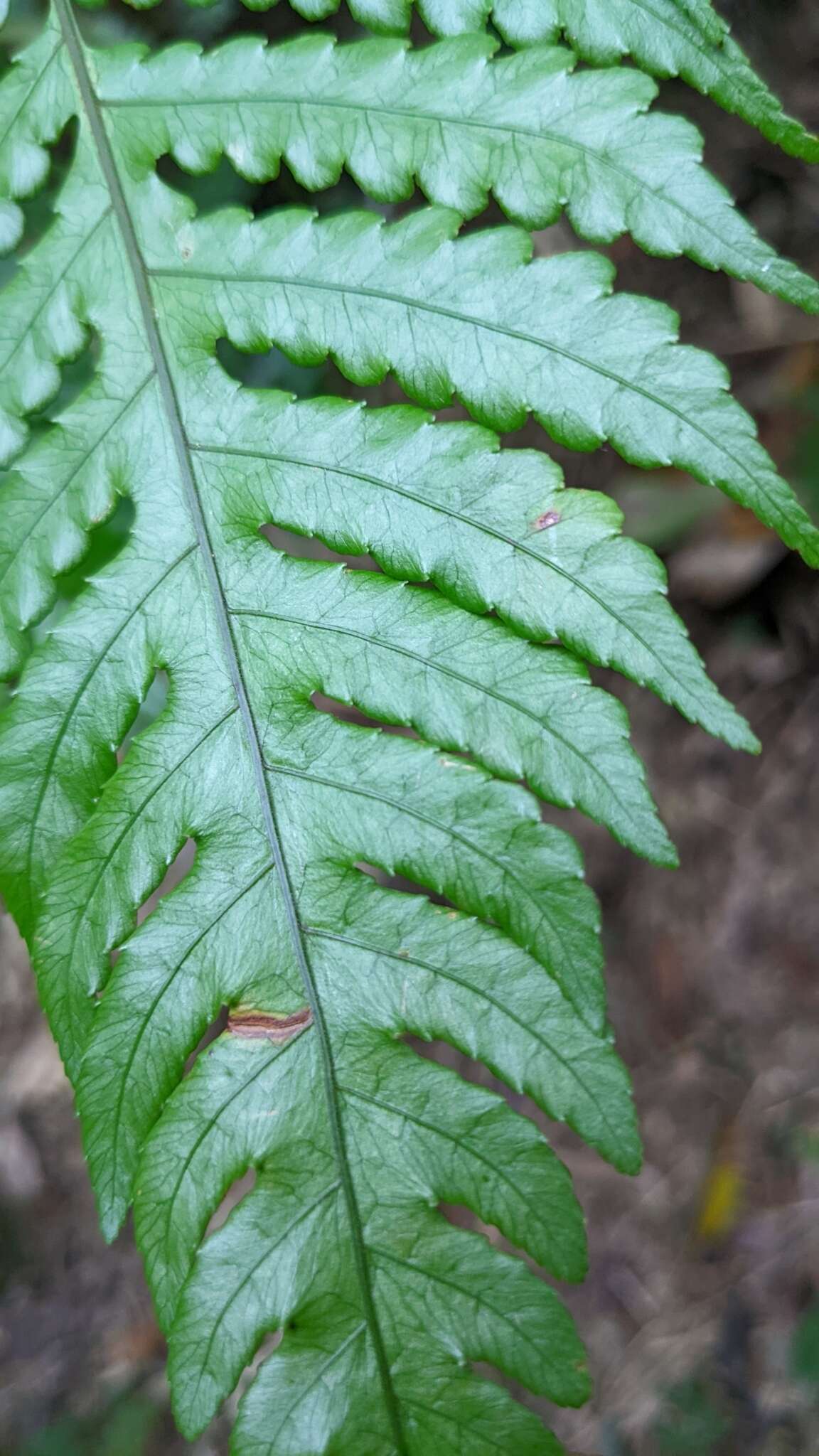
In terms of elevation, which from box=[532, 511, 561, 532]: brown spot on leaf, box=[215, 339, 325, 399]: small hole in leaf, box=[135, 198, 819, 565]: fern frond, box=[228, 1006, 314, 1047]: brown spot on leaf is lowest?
box=[228, 1006, 314, 1047]: brown spot on leaf

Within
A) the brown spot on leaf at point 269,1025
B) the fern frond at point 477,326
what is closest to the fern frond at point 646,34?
the fern frond at point 477,326

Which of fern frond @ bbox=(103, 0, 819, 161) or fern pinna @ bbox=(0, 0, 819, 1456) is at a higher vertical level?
fern frond @ bbox=(103, 0, 819, 161)

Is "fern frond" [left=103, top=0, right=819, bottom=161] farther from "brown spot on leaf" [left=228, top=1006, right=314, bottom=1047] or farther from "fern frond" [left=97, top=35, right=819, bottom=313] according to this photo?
"brown spot on leaf" [left=228, top=1006, right=314, bottom=1047]

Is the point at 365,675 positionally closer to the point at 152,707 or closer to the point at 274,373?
the point at 152,707

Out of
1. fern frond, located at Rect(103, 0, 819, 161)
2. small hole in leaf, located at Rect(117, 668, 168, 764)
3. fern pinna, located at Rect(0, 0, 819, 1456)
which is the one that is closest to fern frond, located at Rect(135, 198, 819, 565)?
fern pinna, located at Rect(0, 0, 819, 1456)

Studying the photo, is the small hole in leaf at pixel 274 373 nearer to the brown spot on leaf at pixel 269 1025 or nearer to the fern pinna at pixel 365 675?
the fern pinna at pixel 365 675

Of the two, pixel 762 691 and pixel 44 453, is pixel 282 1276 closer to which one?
pixel 44 453

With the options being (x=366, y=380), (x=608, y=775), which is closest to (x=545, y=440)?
(x=366, y=380)

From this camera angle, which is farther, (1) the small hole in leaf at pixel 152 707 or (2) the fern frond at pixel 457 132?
(1) the small hole in leaf at pixel 152 707
